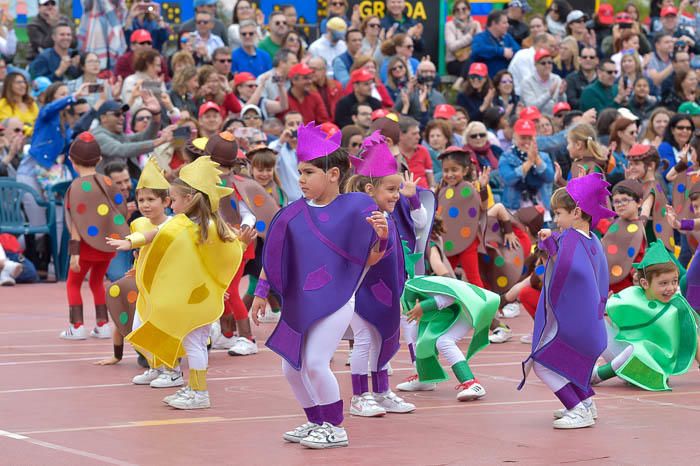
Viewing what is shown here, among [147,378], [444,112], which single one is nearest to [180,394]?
[147,378]

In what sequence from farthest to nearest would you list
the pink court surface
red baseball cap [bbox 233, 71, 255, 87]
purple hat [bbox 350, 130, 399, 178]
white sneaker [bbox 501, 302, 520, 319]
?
1. red baseball cap [bbox 233, 71, 255, 87]
2. white sneaker [bbox 501, 302, 520, 319]
3. purple hat [bbox 350, 130, 399, 178]
4. the pink court surface

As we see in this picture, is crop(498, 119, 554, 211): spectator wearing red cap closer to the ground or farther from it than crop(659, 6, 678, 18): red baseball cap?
closer to the ground

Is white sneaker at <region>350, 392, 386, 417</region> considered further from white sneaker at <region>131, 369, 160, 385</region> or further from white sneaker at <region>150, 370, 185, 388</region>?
white sneaker at <region>131, 369, 160, 385</region>

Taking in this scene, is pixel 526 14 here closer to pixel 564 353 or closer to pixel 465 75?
pixel 465 75

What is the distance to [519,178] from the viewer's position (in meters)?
15.7

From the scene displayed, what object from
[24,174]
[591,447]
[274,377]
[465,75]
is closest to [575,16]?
[465,75]

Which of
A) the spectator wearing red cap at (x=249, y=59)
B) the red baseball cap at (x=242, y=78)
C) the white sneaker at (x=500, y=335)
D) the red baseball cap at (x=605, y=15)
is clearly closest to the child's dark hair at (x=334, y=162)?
the white sneaker at (x=500, y=335)

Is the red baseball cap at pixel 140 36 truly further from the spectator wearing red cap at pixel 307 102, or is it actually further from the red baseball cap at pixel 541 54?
the red baseball cap at pixel 541 54

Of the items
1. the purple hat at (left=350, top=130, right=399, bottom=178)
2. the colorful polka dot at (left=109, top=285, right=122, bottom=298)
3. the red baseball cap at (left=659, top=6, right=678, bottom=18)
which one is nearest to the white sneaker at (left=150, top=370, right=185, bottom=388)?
the colorful polka dot at (left=109, top=285, right=122, bottom=298)

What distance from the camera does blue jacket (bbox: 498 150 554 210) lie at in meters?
15.7

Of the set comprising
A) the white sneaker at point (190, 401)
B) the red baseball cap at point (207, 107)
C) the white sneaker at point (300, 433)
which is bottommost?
the white sneaker at point (190, 401)

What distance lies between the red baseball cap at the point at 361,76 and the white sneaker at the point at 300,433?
10.4m

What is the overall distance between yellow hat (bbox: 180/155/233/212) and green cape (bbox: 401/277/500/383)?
1601mm

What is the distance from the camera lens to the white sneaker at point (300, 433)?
7.82m
